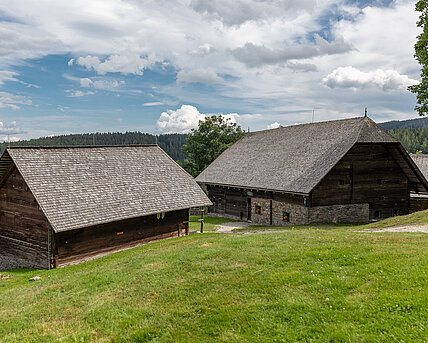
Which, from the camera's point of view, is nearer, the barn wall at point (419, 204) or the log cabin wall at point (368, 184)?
the log cabin wall at point (368, 184)

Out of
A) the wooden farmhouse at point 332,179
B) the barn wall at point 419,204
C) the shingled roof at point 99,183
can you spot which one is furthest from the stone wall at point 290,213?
the barn wall at point 419,204

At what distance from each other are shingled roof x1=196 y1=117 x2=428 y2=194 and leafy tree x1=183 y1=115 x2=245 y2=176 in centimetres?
1480

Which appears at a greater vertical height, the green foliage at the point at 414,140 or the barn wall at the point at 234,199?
the green foliage at the point at 414,140

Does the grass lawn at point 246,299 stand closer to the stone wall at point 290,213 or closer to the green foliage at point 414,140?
the stone wall at point 290,213

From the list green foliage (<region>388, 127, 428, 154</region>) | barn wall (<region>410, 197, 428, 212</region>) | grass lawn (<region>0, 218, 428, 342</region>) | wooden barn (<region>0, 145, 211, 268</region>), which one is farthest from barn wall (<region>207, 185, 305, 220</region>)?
green foliage (<region>388, 127, 428, 154</region>)

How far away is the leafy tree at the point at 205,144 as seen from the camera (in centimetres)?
5656

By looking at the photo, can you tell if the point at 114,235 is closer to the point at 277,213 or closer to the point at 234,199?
the point at 277,213

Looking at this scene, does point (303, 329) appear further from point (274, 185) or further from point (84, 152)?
point (274, 185)

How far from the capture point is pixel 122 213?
18.6 m

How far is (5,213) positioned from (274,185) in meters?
20.6

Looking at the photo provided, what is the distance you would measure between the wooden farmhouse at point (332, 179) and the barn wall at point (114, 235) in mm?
9944

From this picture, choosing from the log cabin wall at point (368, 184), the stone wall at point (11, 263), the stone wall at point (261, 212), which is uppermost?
the log cabin wall at point (368, 184)

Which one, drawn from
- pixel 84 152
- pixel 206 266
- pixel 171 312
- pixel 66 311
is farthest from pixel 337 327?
pixel 84 152

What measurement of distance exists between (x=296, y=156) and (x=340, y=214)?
720 cm
